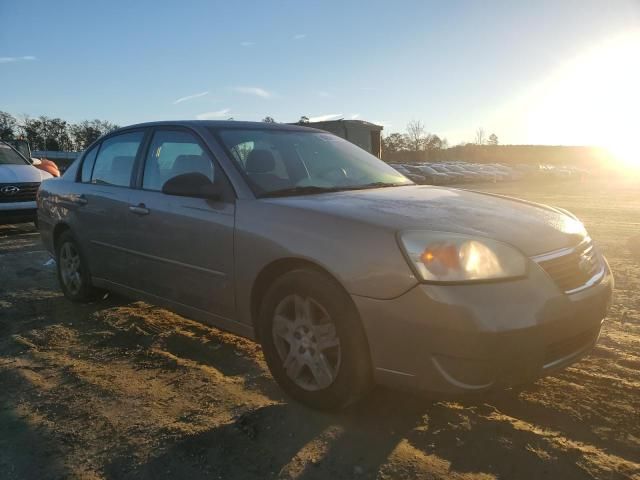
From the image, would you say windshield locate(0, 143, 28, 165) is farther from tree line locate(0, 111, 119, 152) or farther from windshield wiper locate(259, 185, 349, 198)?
tree line locate(0, 111, 119, 152)

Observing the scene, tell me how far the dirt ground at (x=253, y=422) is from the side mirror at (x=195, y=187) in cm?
111

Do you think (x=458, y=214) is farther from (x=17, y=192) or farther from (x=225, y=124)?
(x=17, y=192)

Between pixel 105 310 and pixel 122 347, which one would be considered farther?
pixel 105 310

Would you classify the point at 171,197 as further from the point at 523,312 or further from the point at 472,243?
the point at 523,312

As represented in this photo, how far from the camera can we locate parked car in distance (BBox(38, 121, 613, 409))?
2.33m

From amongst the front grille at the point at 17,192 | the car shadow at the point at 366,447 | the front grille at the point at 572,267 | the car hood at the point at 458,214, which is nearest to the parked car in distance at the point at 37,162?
the front grille at the point at 17,192

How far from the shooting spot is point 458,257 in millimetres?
2404

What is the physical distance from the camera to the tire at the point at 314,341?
2547 mm

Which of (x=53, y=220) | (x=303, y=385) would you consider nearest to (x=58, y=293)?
(x=53, y=220)

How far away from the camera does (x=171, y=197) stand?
3.57 metres

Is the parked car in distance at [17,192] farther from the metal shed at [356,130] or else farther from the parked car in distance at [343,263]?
the metal shed at [356,130]

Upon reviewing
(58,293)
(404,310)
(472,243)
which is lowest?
(58,293)

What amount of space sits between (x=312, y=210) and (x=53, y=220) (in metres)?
3.35

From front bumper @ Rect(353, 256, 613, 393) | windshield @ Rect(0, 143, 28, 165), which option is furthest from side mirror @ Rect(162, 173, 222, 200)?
windshield @ Rect(0, 143, 28, 165)
